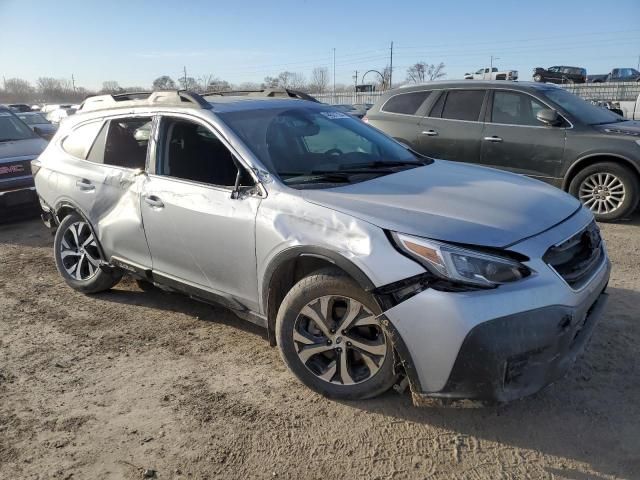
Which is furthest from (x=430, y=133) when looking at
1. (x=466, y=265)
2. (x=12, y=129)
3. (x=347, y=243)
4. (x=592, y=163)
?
(x=12, y=129)

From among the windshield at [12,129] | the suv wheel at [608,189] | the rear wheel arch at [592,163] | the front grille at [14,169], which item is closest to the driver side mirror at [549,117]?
the rear wheel arch at [592,163]

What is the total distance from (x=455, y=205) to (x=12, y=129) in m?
8.39

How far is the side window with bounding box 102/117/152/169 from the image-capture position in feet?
13.3

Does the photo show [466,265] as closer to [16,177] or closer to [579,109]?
[579,109]

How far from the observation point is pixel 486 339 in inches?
94.9

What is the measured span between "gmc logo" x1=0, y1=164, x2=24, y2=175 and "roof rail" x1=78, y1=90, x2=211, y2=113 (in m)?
3.28

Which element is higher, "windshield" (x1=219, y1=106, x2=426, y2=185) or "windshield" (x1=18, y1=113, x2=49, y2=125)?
"windshield" (x1=219, y1=106, x2=426, y2=185)

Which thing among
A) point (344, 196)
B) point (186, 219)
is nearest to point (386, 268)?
point (344, 196)

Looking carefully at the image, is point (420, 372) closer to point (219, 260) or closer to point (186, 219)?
point (219, 260)

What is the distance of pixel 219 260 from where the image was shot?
3422 millimetres

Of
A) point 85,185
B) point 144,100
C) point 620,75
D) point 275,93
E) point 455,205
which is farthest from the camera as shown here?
point 620,75

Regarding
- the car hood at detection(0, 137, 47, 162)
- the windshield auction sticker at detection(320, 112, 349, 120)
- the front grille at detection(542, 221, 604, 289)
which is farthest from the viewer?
the car hood at detection(0, 137, 47, 162)

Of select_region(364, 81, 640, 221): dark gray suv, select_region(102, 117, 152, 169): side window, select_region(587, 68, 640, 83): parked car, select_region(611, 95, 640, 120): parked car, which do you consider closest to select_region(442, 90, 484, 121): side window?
select_region(364, 81, 640, 221): dark gray suv

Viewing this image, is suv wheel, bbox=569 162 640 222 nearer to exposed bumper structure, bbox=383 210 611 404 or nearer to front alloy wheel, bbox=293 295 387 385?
exposed bumper structure, bbox=383 210 611 404
